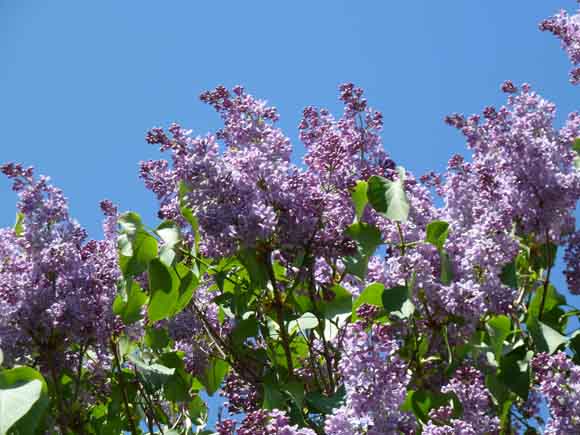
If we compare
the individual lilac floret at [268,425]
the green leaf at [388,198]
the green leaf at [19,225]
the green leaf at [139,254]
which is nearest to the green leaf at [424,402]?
the green leaf at [388,198]

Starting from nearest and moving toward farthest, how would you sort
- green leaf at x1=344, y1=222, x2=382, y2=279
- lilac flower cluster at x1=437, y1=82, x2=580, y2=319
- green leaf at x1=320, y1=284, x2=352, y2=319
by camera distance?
lilac flower cluster at x1=437, y1=82, x2=580, y2=319 → green leaf at x1=344, y1=222, x2=382, y2=279 → green leaf at x1=320, y1=284, x2=352, y2=319

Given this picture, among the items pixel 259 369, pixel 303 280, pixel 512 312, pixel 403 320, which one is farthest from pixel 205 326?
pixel 512 312

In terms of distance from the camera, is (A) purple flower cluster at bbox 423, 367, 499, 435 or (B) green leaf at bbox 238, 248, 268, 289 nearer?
(A) purple flower cluster at bbox 423, 367, 499, 435

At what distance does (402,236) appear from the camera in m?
3.08

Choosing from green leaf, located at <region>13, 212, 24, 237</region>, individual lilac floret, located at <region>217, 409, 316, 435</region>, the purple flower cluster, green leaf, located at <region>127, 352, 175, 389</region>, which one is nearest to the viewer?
individual lilac floret, located at <region>217, 409, 316, 435</region>

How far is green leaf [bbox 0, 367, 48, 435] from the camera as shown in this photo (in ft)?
7.99

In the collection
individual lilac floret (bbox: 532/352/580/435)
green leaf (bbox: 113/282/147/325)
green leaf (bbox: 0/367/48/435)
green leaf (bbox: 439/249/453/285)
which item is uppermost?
green leaf (bbox: 439/249/453/285)

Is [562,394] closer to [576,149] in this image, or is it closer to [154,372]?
[576,149]

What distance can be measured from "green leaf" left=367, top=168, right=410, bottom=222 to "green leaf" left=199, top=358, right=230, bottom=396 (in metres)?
0.96

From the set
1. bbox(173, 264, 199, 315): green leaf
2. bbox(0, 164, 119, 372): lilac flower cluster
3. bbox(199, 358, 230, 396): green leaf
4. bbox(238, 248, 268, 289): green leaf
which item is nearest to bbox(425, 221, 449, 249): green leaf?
bbox(238, 248, 268, 289): green leaf

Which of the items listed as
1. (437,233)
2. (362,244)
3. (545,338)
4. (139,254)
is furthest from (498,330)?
(139,254)

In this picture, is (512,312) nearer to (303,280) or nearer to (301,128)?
(303,280)

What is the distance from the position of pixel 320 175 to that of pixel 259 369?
2.53 feet

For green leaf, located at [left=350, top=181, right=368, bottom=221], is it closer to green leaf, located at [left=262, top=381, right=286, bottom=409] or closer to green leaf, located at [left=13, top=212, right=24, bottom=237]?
green leaf, located at [left=262, top=381, right=286, bottom=409]
